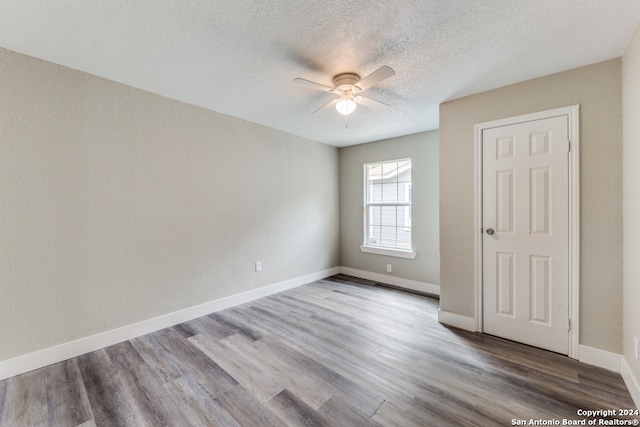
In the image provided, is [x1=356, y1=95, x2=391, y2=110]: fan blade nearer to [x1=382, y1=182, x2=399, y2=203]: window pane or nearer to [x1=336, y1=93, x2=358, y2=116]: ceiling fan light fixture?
[x1=336, y1=93, x2=358, y2=116]: ceiling fan light fixture

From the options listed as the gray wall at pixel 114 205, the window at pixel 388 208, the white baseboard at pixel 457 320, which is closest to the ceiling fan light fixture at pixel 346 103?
the gray wall at pixel 114 205

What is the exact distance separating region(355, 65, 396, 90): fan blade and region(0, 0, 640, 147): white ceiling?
180 mm

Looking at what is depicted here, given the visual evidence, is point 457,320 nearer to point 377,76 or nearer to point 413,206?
point 413,206

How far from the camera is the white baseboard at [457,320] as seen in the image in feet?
8.99

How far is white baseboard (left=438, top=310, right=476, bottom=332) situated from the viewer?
2.74 m

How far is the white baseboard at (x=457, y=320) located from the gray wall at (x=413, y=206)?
3.62 ft

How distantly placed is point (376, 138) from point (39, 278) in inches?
169

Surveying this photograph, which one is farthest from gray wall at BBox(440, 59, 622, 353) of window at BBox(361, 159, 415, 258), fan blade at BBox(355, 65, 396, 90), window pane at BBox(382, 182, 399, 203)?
window pane at BBox(382, 182, 399, 203)

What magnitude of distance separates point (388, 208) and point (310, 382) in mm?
3195

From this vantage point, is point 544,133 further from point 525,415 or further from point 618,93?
point 525,415

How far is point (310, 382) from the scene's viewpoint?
6.35ft

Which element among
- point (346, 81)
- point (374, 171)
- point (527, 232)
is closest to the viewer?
point (346, 81)

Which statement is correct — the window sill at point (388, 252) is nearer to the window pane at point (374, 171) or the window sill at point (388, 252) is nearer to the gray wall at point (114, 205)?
the window pane at point (374, 171)

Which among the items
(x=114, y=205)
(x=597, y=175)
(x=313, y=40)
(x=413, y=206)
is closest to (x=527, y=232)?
(x=597, y=175)
